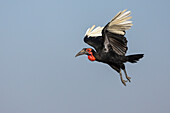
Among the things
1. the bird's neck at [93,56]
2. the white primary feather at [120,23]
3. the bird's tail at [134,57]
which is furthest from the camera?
the bird's neck at [93,56]

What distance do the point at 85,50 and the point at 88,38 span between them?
208 centimetres

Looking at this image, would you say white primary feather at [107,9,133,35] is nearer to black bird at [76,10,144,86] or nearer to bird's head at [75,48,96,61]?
black bird at [76,10,144,86]

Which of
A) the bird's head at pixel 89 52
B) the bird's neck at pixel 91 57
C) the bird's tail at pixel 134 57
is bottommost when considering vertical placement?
the bird's tail at pixel 134 57

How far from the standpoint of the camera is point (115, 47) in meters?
14.0

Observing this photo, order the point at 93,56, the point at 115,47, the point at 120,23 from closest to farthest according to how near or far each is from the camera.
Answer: the point at 120,23 → the point at 115,47 → the point at 93,56

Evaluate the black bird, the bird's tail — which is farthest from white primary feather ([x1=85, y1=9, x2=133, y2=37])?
the bird's tail

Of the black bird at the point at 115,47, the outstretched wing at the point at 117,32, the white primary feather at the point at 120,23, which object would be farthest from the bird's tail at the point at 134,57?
the white primary feather at the point at 120,23

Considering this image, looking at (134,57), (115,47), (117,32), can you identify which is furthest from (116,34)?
(134,57)

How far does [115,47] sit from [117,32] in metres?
0.79

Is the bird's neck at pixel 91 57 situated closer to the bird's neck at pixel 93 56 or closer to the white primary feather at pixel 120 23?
the bird's neck at pixel 93 56

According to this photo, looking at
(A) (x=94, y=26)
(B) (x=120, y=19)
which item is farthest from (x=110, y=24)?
(A) (x=94, y=26)

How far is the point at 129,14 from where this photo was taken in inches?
513

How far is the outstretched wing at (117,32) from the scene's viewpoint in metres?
13.1

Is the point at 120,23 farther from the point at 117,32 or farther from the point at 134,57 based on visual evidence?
the point at 134,57
